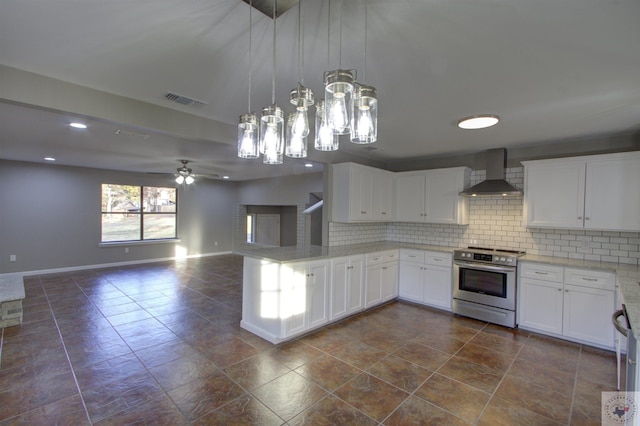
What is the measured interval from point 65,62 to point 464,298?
16.0 feet

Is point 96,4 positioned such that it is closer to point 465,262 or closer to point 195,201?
point 465,262

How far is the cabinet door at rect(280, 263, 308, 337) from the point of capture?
3201 millimetres

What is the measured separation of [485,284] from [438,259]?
0.71 metres

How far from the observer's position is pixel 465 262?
415 cm

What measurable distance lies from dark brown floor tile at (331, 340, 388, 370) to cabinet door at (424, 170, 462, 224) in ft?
8.13

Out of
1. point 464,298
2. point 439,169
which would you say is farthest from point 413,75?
point 464,298

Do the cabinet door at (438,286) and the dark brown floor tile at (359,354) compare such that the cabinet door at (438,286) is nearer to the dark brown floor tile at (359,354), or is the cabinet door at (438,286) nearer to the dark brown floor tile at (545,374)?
the dark brown floor tile at (545,374)

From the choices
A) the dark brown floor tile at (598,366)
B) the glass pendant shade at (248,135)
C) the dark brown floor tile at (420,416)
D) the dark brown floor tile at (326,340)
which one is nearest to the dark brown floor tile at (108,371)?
the dark brown floor tile at (326,340)

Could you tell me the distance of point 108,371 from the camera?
2668 mm

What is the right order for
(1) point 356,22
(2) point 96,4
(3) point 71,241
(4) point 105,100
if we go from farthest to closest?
(3) point 71,241
(4) point 105,100
(1) point 356,22
(2) point 96,4

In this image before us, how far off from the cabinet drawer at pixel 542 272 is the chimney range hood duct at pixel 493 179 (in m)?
0.99

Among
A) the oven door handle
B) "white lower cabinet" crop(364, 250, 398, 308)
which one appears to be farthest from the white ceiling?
"white lower cabinet" crop(364, 250, 398, 308)

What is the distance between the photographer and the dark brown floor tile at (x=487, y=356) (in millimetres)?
2886

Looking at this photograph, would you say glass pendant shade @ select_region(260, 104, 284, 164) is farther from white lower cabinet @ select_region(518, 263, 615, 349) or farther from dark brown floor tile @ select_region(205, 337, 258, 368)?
white lower cabinet @ select_region(518, 263, 615, 349)
